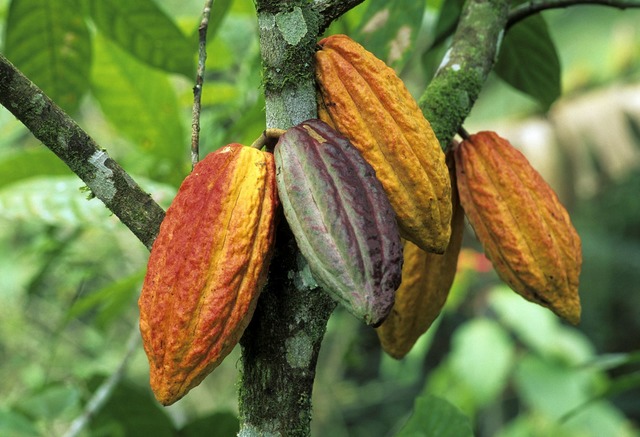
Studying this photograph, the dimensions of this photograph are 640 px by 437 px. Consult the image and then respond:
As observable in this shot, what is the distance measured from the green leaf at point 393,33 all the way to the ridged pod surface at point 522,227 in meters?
0.24

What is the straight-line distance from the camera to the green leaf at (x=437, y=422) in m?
0.93

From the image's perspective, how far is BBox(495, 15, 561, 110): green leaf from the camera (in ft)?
4.14

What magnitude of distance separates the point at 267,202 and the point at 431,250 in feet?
0.60

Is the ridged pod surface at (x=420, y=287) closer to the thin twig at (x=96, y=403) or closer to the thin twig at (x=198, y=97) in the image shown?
the thin twig at (x=198, y=97)

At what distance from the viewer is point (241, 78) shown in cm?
168

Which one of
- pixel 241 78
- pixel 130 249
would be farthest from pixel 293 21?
pixel 130 249

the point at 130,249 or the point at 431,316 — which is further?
the point at 130,249

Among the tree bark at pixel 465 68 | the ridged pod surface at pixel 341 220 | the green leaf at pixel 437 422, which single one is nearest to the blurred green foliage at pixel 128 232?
the green leaf at pixel 437 422

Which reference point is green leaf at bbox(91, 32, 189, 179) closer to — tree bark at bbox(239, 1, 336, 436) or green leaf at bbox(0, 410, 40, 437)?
green leaf at bbox(0, 410, 40, 437)

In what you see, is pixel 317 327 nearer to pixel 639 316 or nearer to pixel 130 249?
pixel 130 249

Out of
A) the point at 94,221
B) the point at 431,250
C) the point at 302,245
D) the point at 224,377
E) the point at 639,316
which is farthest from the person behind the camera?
the point at 639,316

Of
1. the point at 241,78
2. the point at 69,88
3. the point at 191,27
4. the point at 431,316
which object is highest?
the point at 69,88

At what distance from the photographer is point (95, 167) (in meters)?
0.72

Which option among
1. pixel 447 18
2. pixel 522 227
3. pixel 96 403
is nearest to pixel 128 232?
pixel 96 403
